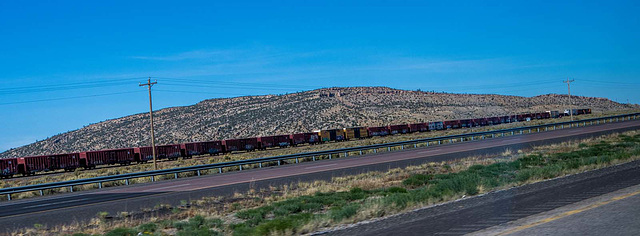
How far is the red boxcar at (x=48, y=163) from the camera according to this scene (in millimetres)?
44469

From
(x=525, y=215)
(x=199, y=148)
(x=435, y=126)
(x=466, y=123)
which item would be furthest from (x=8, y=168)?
(x=466, y=123)

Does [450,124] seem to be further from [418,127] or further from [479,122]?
[418,127]

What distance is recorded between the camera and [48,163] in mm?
46156

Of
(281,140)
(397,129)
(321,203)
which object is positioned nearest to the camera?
(321,203)

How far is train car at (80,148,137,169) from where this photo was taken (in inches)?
1914

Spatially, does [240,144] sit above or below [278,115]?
below

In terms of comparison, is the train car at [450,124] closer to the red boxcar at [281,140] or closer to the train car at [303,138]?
the train car at [303,138]

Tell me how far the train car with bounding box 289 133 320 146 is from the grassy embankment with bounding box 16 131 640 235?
44.4 metres

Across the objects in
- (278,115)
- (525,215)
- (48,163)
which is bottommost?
(525,215)

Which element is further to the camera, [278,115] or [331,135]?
[278,115]

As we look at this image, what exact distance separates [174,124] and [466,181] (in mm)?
100175

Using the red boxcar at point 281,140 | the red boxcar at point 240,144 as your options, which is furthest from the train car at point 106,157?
the red boxcar at point 281,140

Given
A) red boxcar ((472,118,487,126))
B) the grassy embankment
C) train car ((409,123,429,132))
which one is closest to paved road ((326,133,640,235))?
the grassy embankment

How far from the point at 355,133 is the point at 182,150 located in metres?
24.4
